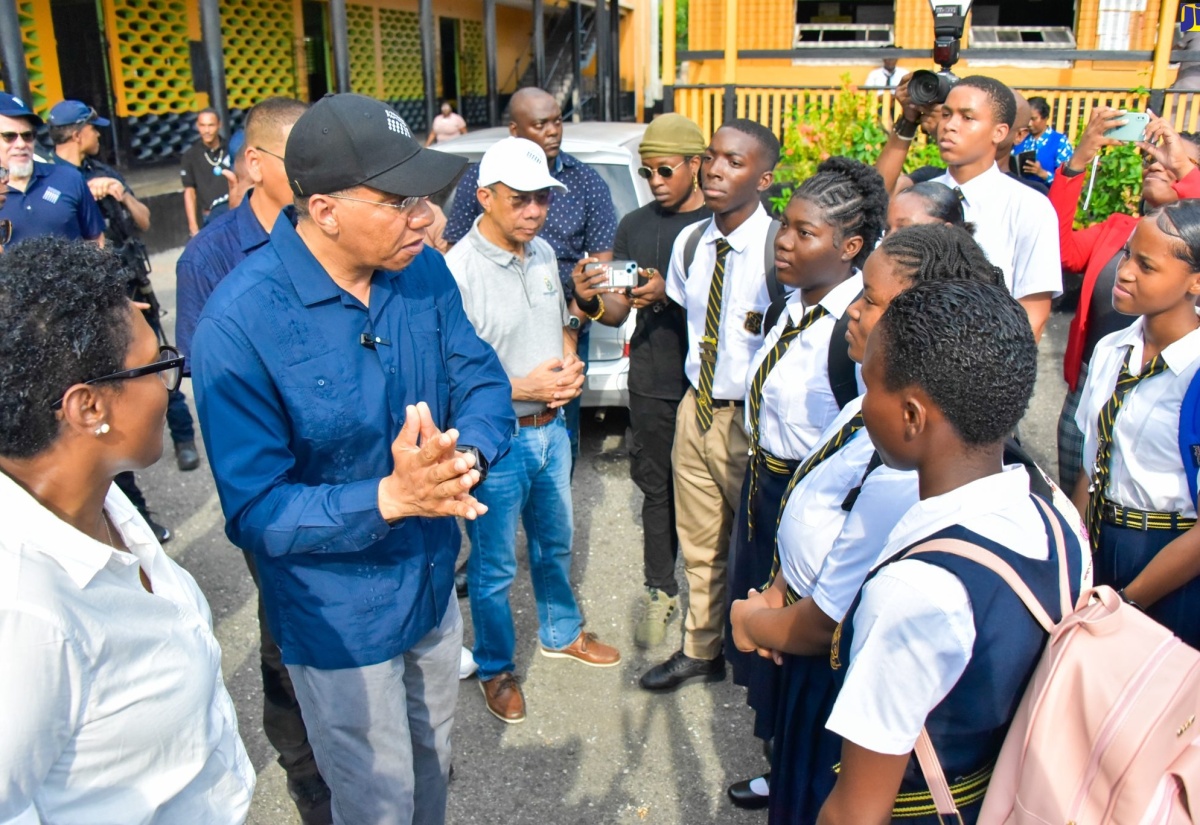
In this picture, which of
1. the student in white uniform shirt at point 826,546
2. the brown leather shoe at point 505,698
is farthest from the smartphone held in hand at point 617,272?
the brown leather shoe at point 505,698

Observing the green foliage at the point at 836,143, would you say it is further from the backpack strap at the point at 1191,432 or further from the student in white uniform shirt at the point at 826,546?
the student in white uniform shirt at the point at 826,546

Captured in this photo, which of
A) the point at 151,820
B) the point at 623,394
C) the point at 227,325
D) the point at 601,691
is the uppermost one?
the point at 227,325

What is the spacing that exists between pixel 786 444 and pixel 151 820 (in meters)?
1.88

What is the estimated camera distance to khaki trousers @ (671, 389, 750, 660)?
11.6ft

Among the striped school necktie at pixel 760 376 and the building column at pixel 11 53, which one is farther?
the building column at pixel 11 53

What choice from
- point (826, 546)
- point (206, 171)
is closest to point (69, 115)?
point (206, 171)

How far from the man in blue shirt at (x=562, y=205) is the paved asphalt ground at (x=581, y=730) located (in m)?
0.89

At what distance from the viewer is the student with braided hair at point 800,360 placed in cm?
268

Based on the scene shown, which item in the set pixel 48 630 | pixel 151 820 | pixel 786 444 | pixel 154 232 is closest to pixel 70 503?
pixel 48 630

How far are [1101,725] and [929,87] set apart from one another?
Result: 3385mm

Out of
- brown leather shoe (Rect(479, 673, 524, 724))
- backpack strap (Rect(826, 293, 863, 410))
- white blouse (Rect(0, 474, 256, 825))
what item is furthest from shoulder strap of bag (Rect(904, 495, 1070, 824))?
brown leather shoe (Rect(479, 673, 524, 724))

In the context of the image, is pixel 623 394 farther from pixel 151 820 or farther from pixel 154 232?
pixel 154 232

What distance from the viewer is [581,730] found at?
11.1 feet

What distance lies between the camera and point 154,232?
1106 centimetres
